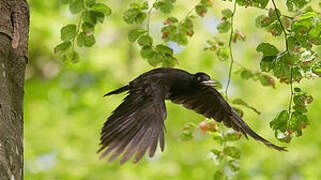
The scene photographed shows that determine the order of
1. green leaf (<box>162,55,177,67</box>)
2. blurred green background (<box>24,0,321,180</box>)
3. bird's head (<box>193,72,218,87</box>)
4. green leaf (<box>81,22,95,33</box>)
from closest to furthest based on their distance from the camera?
1. bird's head (<box>193,72,218,87</box>)
2. green leaf (<box>81,22,95,33</box>)
3. green leaf (<box>162,55,177,67</box>)
4. blurred green background (<box>24,0,321,180</box>)

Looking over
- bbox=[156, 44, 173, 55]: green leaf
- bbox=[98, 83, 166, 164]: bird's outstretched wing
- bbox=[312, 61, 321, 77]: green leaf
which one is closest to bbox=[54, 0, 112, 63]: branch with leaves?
bbox=[156, 44, 173, 55]: green leaf

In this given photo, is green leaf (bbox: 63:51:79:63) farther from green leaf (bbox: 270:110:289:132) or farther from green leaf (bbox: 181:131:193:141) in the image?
green leaf (bbox: 270:110:289:132)

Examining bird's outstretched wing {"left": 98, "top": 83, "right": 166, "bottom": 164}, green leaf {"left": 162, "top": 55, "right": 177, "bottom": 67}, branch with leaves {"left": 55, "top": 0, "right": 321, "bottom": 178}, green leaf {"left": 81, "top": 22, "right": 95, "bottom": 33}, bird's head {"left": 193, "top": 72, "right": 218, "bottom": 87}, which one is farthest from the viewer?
green leaf {"left": 162, "top": 55, "right": 177, "bottom": 67}

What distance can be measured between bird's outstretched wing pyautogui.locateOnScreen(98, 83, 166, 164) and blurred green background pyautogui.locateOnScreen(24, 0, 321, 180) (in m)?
3.65

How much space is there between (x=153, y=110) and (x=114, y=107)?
459 centimetres

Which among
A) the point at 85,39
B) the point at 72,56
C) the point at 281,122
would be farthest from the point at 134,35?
the point at 281,122

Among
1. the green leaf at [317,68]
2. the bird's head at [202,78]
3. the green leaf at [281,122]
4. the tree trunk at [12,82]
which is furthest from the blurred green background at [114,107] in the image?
the green leaf at [317,68]

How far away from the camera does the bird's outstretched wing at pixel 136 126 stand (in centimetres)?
204

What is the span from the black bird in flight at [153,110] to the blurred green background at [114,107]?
129 inches

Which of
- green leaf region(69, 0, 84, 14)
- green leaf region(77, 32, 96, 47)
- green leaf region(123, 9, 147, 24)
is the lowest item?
green leaf region(77, 32, 96, 47)

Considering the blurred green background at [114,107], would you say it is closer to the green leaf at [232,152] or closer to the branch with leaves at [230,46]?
the branch with leaves at [230,46]

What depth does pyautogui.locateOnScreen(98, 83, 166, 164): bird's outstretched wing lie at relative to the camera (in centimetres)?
204

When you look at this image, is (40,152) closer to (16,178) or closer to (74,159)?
(74,159)

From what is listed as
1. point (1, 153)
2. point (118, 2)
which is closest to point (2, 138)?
point (1, 153)
